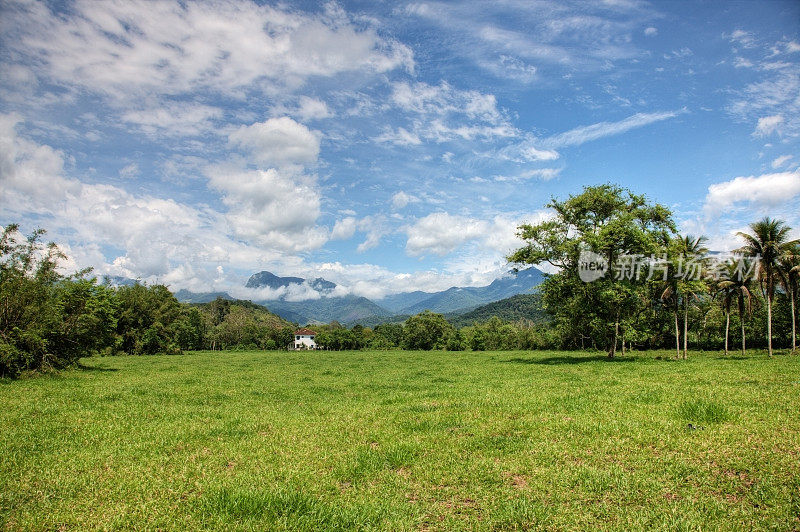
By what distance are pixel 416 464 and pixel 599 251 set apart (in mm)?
27833

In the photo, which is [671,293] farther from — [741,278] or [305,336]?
[305,336]

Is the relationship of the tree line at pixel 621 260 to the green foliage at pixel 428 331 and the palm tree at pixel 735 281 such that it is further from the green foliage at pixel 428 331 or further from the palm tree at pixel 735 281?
the green foliage at pixel 428 331

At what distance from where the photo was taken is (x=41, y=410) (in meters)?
12.8

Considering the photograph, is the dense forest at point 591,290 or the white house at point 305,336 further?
the white house at point 305,336

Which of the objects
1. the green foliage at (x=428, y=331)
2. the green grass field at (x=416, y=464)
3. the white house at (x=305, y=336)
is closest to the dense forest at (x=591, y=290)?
the green grass field at (x=416, y=464)

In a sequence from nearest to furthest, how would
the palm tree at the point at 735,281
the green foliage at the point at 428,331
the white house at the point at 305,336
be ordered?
1. the palm tree at the point at 735,281
2. the green foliage at the point at 428,331
3. the white house at the point at 305,336

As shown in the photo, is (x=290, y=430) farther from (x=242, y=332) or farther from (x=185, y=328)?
(x=242, y=332)

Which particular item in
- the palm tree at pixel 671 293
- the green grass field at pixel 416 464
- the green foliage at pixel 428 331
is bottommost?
the green foliage at pixel 428 331

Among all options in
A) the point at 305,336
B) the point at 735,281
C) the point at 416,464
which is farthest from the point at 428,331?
the point at 416,464

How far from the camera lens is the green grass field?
229 inches

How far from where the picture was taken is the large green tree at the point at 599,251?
97.0ft

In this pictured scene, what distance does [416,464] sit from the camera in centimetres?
797

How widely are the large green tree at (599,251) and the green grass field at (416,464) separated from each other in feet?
54.9

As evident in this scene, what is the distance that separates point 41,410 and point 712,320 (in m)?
80.2
